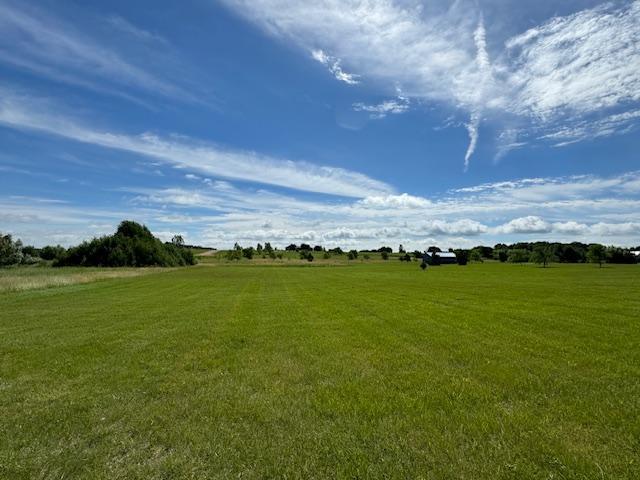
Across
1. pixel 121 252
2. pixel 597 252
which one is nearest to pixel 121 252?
pixel 121 252

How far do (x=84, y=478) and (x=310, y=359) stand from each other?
Result: 601 cm

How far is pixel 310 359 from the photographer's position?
9945mm

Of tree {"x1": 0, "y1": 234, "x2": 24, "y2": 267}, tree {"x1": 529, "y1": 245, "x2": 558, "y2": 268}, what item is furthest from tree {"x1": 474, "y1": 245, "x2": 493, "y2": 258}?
tree {"x1": 0, "y1": 234, "x2": 24, "y2": 267}

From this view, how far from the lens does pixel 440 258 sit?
146m

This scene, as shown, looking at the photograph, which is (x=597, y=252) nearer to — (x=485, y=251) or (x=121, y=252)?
(x=485, y=251)

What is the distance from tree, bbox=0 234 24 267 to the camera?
90188 millimetres

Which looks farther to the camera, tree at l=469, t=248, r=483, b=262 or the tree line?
tree at l=469, t=248, r=483, b=262

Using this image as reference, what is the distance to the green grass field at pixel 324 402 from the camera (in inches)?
190

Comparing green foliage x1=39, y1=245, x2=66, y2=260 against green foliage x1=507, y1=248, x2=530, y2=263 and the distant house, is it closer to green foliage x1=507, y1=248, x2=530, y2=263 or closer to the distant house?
the distant house

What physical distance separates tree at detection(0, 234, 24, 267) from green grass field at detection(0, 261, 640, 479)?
99.5m

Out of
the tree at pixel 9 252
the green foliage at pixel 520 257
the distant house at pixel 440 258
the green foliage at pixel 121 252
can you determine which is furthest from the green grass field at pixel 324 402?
the green foliage at pixel 520 257

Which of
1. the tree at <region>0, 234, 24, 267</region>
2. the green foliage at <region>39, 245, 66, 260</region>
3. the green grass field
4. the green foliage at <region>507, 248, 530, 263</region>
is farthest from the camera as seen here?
the green foliage at <region>39, 245, 66, 260</region>

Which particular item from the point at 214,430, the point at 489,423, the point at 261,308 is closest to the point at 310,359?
the point at 214,430

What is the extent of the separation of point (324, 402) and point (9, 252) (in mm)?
116677
